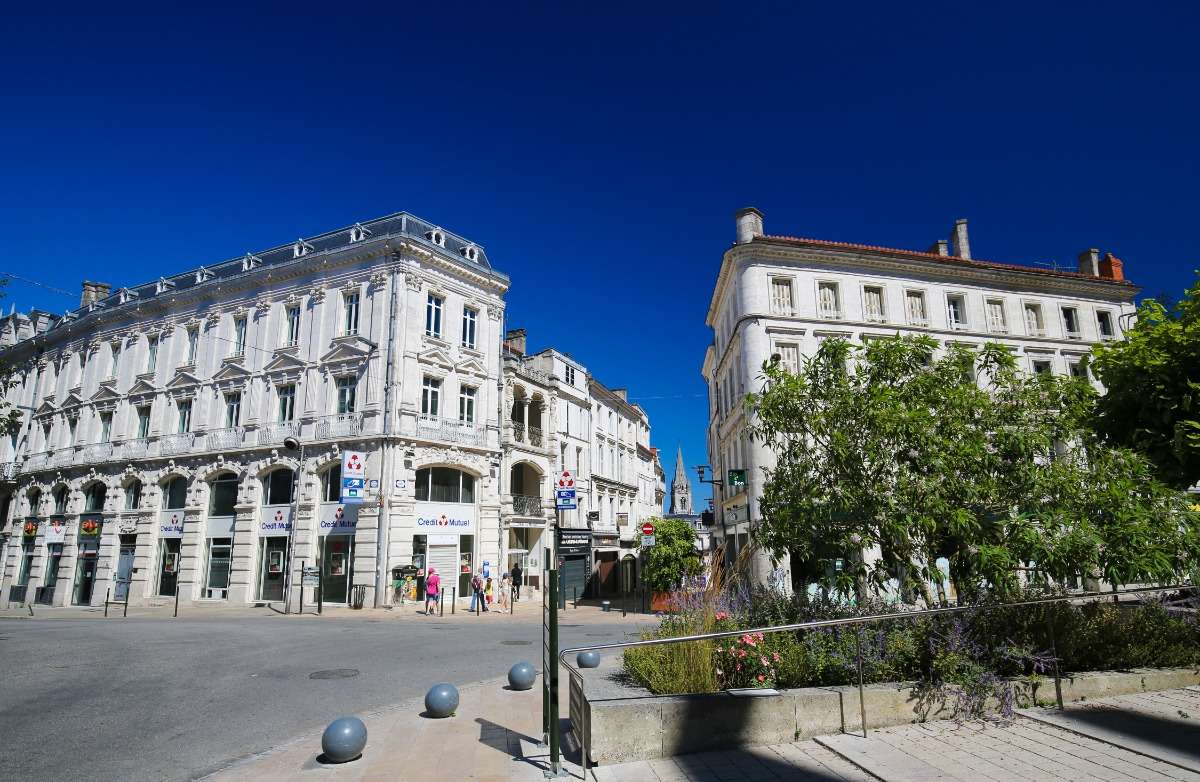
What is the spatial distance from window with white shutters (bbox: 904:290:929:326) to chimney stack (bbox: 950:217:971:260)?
418cm

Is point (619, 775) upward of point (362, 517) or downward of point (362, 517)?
downward

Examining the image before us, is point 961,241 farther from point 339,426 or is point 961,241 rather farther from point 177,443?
point 177,443

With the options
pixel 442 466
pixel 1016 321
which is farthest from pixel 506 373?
pixel 1016 321

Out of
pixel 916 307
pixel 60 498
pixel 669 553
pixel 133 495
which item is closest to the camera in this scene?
pixel 669 553

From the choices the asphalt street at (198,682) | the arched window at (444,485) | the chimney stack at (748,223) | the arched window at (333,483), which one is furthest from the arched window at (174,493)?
the chimney stack at (748,223)

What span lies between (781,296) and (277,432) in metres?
22.1

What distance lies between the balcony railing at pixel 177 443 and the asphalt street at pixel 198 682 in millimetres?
12955

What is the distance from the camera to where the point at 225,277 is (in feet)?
106

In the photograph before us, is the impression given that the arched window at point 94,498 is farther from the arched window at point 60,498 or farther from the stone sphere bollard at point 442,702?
Answer: the stone sphere bollard at point 442,702

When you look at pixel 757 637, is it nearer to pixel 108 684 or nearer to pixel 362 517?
pixel 108 684

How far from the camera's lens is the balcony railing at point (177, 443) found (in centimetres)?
3053

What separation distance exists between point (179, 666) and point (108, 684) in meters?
1.61

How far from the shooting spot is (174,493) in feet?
101

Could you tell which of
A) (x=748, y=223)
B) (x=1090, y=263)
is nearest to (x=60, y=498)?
→ (x=748, y=223)
